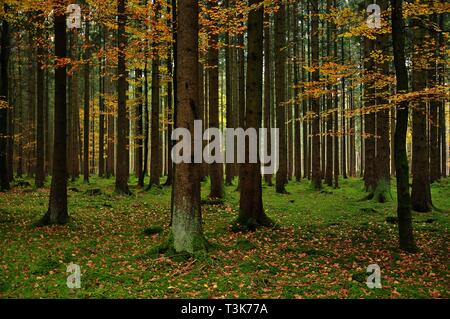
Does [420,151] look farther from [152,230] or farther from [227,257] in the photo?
[152,230]

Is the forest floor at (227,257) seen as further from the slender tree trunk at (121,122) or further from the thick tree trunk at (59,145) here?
the slender tree trunk at (121,122)

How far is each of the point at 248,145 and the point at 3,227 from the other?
763cm

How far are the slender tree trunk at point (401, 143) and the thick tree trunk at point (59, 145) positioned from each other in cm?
930

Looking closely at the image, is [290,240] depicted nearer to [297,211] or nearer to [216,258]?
[216,258]

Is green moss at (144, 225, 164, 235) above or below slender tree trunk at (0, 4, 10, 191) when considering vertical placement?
below

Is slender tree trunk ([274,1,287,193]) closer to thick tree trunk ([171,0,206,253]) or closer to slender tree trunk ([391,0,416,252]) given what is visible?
slender tree trunk ([391,0,416,252])

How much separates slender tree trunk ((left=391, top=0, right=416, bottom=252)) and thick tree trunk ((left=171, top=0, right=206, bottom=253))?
471cm

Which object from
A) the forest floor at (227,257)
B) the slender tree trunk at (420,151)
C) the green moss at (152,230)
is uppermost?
the slender tree trunk at (420,151)

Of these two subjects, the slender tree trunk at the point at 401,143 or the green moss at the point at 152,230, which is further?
the green moss at the point at 152,230

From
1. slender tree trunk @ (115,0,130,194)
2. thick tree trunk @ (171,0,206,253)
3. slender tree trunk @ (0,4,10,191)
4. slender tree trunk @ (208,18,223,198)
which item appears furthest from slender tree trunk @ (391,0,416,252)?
slender tree trunk @ (0,4,10,191)

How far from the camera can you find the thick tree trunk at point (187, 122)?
8.55m

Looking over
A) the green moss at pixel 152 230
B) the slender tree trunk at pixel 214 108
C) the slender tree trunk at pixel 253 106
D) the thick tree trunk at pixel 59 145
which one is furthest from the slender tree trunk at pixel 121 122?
the slender tree trunk at pixel 253 106

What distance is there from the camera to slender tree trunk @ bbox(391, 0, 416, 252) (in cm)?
886
